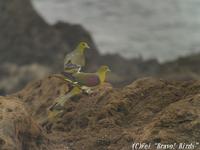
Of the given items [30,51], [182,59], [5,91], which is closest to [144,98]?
[5,91]

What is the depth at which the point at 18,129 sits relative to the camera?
4266 mm

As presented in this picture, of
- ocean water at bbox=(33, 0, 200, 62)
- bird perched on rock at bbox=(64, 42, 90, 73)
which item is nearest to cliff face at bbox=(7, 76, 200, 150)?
bird perched on rock at bbox=(64, 42, 90, 73)

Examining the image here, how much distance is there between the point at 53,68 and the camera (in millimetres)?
14547

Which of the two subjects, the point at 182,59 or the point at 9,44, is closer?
the point at 9,44

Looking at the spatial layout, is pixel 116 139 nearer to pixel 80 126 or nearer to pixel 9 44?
pixel 80 126

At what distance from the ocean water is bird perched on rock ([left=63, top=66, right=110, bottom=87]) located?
14991 millimetres

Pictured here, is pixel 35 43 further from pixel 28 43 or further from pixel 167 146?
pixel 167 146

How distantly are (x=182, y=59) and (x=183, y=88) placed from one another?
40.8ft

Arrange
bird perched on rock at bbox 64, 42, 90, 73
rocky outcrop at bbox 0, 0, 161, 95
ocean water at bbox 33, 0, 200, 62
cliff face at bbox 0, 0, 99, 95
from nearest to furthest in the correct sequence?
bird perched on rock at bbox 64, 42, 90, 73 → cliff face at bbox 0, 0, 99, 95 → rocky outcrop at bbox 0, 0, 161, 95 → ocean water at bbox 33, 0, 200, 62

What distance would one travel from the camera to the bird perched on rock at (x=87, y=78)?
4688 millimetres

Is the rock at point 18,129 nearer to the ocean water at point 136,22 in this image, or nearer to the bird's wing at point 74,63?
the bird's wing at point 74,63

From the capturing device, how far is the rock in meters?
4.06

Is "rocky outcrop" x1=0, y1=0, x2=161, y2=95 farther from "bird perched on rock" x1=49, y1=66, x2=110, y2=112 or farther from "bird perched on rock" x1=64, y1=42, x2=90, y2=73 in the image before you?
"bird perched on rock" x1=49, y1=66, x2=110, y2=112

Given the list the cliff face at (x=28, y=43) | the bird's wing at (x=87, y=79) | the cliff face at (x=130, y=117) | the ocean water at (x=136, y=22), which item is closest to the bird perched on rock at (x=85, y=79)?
the bird's wing at (x=87, y=79)
